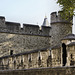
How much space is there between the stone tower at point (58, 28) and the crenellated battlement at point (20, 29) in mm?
834

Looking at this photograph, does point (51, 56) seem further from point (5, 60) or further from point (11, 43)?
point (11, 43)

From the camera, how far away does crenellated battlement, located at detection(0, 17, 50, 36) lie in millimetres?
20222

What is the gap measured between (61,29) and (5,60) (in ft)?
21.4

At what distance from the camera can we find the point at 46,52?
1305cm

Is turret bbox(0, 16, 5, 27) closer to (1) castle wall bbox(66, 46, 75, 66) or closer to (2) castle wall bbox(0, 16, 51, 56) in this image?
(2) castle wall bbox(0, 16, 51, 56)

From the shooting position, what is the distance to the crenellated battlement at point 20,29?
20222 millimetres

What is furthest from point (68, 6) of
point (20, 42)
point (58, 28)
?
point (20, 42)

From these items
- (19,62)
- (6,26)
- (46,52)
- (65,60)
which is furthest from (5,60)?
(65,60)

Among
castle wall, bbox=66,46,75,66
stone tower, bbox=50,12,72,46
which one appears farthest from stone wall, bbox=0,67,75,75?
stone tower, bbox=50,12,72,46

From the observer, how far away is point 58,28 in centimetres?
2139

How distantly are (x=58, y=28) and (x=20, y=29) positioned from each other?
11.7 feet

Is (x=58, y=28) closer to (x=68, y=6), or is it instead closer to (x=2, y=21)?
(x=2, y=21)

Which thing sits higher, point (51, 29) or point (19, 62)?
point (51, 29)

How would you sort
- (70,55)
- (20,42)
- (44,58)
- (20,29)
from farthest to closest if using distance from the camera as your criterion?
(20,29), (20,42), (44,58), (70,55)
